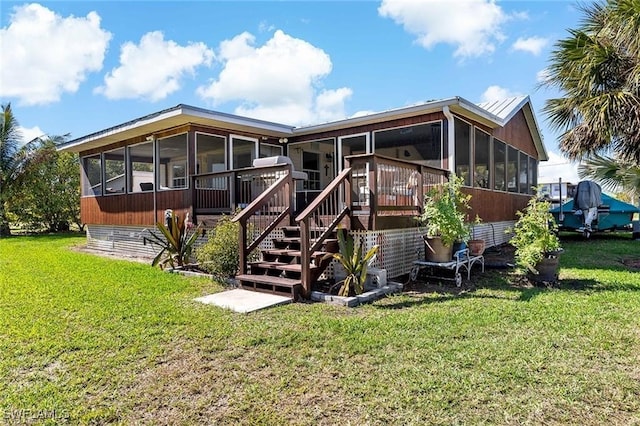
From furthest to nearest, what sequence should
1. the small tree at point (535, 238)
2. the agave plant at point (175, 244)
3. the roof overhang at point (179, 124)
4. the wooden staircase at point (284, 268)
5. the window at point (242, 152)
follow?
the window at point (242, 152)
the roof overhang at point (179, 124)
the agave plant at point (175, 244)
the small tree at point (535, 238)
the wooden staircase at point (284, 268)

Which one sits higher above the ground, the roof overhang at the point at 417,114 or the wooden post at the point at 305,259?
the roof overhang at the point at 417,114

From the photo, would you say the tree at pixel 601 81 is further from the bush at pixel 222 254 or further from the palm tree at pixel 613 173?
the bush at pixel 222 254

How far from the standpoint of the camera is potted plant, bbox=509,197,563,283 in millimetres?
5797

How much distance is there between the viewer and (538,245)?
19.0ft

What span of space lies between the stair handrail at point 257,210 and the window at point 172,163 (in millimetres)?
3582

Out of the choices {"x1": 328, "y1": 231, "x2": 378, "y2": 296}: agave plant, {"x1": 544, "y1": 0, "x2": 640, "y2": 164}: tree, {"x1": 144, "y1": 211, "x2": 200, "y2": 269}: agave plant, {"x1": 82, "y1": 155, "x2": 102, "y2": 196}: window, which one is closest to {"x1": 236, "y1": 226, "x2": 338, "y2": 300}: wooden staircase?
{"x1": 328, "y1": 231, "x2": 378, "y2": 296}: agave plant

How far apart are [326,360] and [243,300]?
222 cm

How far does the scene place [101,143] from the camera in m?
11.4

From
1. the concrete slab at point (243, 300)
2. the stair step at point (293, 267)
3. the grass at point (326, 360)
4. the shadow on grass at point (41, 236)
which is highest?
the stair step at point (293, 267)

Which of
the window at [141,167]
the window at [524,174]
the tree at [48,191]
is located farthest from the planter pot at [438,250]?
the tree at [48,191]

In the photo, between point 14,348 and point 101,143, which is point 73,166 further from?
point 14,348

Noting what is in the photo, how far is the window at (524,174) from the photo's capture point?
13141 millimetres

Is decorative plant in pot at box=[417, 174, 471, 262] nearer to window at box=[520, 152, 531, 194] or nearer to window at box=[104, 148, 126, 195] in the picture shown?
window at box=[520, 152, 531, 194]

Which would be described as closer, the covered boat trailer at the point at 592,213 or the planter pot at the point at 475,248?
the planter pot at the point at 475,248
